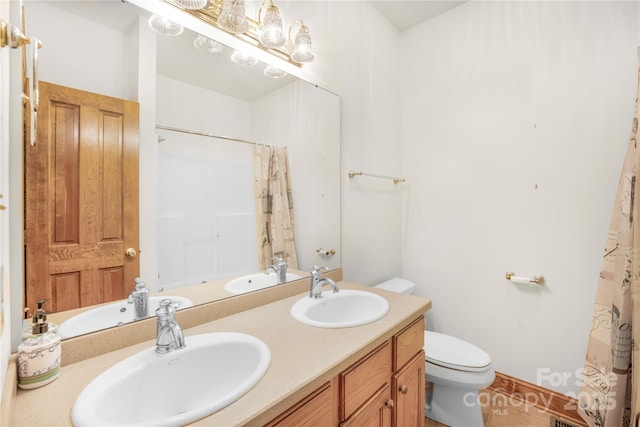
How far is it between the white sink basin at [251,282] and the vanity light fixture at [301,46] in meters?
1.13

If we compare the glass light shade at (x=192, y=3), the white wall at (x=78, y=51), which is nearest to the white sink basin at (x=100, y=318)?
the white wall at (x=78, y=51)

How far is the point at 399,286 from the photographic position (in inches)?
81.5

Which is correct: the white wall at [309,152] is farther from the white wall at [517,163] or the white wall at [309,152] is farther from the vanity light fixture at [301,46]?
the white wall at [517,163]

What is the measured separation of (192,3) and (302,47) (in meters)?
0.57

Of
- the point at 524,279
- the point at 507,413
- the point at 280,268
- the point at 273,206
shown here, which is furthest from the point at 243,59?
the point at 507,413

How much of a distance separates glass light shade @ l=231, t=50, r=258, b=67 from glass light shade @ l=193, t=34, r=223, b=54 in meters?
0.07

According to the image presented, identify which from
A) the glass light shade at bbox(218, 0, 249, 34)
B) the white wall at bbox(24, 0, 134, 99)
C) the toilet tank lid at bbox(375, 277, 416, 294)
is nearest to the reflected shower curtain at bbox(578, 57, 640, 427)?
the toilet tank lid at bbox(375, 277, 416, 294)

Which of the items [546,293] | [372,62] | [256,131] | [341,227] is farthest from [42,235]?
[546,293]

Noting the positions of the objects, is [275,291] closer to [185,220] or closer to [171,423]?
[185,220]

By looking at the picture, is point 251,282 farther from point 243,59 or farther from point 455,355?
point 455,355

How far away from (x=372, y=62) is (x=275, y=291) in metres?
1.72

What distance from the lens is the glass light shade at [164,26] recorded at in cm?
104

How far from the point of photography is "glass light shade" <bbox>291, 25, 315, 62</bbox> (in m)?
1.48

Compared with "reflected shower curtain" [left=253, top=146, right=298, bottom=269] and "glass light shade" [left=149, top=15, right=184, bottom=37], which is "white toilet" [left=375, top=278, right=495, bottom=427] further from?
"glass light shade" [left=149, top=15, right=184, bottom=37]
